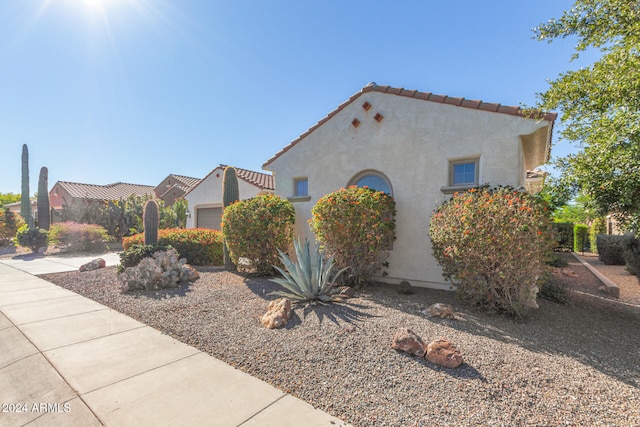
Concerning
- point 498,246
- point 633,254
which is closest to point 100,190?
point 498,246

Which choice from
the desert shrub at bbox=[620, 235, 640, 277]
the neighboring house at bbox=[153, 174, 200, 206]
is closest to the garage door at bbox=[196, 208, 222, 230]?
the neighboring house at bbox=[153, 174, 200, 206]

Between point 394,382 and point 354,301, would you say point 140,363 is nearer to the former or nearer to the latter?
point 394,382

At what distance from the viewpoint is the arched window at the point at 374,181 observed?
7.80 m

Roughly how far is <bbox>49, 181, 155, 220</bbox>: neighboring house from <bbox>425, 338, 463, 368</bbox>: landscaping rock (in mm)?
26018

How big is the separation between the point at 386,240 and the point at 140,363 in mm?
5133

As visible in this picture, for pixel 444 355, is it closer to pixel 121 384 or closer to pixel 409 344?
pixel 409 344

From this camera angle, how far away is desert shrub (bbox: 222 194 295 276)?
310 inches

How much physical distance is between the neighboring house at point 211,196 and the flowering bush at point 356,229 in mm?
8396

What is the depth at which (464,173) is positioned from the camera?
6.94 m

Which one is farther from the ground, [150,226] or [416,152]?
[416,152]

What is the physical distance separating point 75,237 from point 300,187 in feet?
45.7

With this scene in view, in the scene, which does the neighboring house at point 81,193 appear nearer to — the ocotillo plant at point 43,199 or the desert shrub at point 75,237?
the ocotillo plant at point 43,199

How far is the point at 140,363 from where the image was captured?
355cm

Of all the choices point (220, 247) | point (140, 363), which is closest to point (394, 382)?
point (140, 363)
